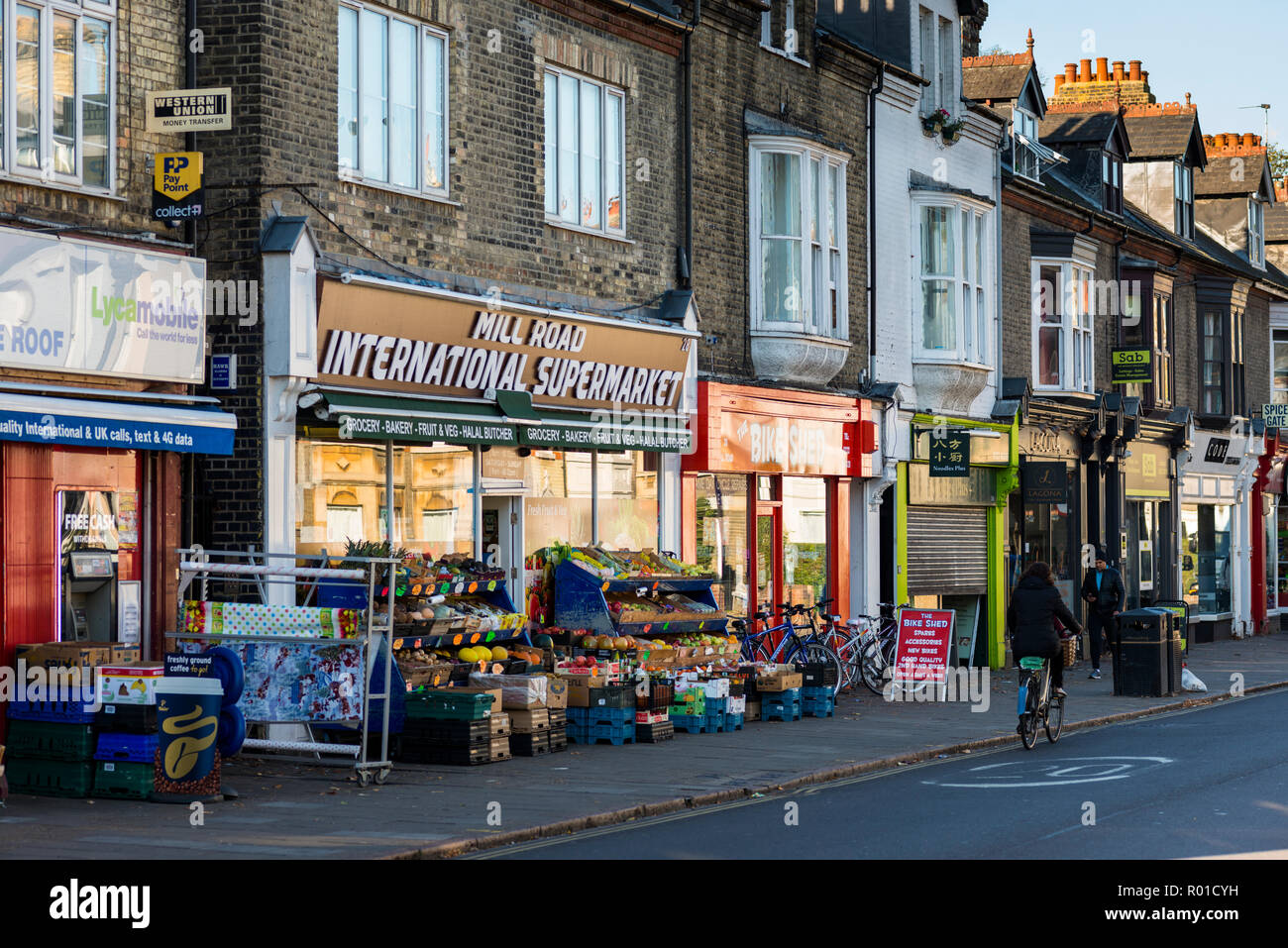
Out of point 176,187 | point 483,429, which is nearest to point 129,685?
point 176,187

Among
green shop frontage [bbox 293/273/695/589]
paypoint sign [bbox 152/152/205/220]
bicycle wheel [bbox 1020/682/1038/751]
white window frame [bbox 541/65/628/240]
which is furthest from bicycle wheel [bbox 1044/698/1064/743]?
paypoint sign [bbox 152/152/205/220]

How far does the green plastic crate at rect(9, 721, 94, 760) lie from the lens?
12328 millimetres

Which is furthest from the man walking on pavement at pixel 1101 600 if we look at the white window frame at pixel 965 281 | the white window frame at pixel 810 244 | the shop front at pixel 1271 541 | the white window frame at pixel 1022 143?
the shop front at pixel 1271 541

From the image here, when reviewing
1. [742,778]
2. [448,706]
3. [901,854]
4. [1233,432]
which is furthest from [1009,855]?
[1233,432]

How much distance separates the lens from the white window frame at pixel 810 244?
21.8 m

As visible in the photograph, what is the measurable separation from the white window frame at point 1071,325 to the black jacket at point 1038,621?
44.5 ft

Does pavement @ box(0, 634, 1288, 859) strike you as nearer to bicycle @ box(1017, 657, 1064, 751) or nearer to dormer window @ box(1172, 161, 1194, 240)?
bicycle @ box(1017, 657, 1064, 751)

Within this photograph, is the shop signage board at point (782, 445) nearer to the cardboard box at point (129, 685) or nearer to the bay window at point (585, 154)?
the bay window at point (585, 154)

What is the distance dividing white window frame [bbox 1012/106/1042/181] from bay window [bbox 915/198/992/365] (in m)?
3.79

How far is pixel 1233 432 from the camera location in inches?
1519

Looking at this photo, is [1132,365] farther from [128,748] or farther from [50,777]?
[50,777]

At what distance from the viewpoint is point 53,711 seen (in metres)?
12.4

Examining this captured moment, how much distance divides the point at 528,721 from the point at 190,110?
5.90m

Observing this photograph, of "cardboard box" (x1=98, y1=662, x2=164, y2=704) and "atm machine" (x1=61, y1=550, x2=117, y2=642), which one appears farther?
"atm machine" (x1=61, y1=550, x2=117, y2=642)
